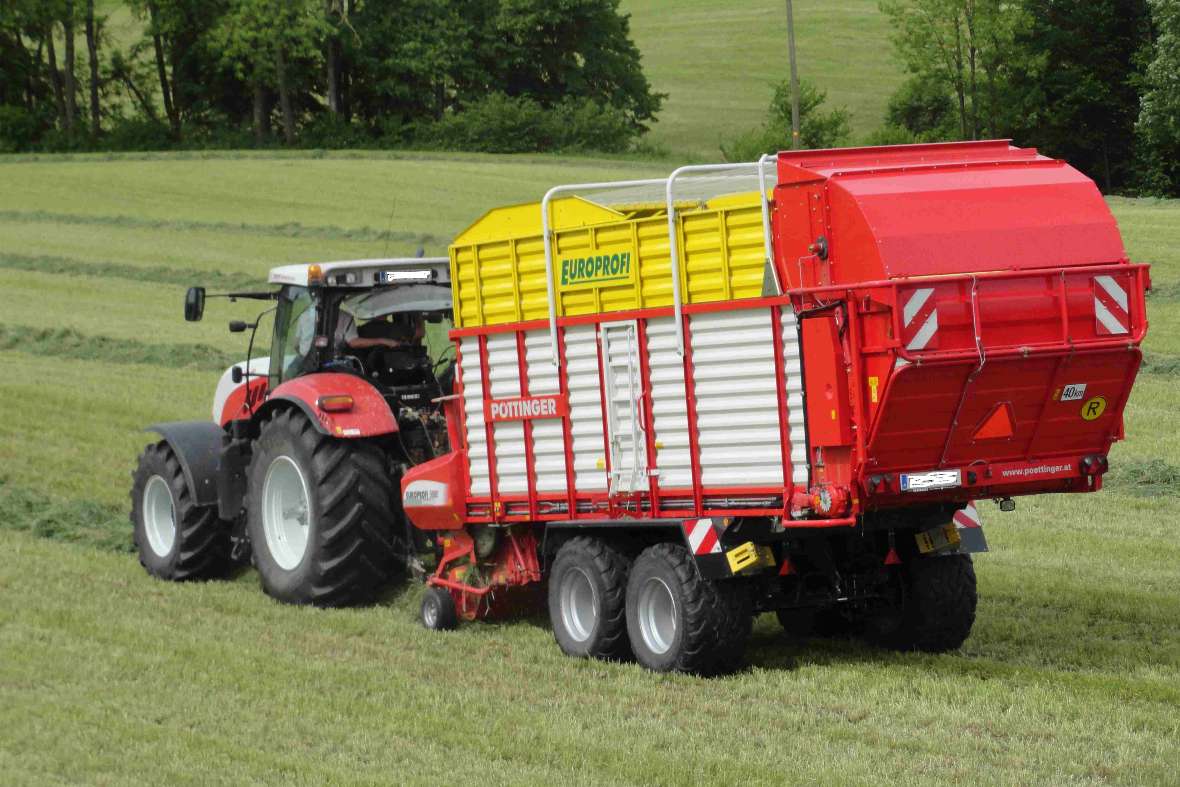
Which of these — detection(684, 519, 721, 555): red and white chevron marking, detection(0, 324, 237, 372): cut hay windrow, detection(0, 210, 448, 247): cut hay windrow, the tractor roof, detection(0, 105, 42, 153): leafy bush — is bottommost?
detection(684, 519, 721, 555): red and white chevron marking

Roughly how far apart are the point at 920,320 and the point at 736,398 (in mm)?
1125

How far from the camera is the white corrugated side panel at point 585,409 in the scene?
31.4ft

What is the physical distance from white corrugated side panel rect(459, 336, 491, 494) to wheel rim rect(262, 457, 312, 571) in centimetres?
161

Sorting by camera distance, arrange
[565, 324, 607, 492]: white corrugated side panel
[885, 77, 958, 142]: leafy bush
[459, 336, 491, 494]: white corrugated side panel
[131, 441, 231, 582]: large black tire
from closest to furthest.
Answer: [565, 324, 607, 492]: white corrugated side panel
[459, 336, 491, 494]: white corrugated side panel
[131, 441, 231, 582]: large black tire
[885, 77, 958, 142]: leafy bush

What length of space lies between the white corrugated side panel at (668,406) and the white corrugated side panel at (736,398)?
11cm

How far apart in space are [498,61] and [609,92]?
182 inches

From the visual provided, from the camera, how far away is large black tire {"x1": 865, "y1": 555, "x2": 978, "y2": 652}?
9.54 meters

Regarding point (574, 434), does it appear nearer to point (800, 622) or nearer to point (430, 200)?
point (800, 622)

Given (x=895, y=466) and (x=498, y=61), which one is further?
(x=498, y=61)

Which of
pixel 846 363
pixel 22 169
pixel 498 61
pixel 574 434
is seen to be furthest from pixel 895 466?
pixel 498 61

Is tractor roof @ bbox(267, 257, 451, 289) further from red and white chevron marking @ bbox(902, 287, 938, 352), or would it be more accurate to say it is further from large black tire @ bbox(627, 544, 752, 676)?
red and white chevron marking @ bbox(902, 287, 938, 352)

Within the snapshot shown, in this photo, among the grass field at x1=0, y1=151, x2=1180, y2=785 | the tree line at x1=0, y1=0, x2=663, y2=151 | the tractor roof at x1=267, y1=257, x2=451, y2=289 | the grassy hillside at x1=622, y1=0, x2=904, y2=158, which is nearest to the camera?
the grass field at x1=0, y1=151, x2=1180, y2=785

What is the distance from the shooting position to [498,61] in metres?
69.5

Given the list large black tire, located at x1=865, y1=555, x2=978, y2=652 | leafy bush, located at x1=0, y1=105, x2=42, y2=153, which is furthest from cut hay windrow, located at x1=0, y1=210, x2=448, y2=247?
leafy bush, located at x1=0, y1=105, x2=42, y2=153
